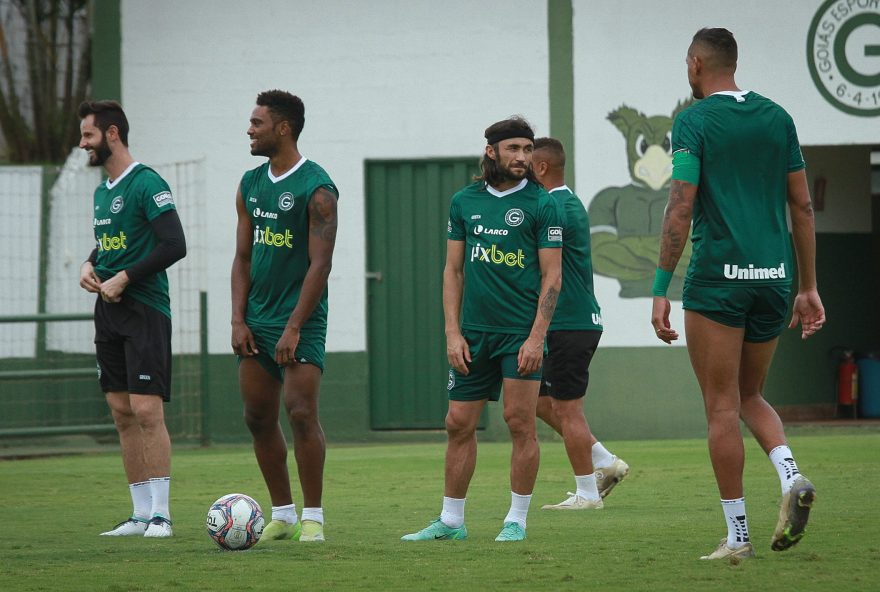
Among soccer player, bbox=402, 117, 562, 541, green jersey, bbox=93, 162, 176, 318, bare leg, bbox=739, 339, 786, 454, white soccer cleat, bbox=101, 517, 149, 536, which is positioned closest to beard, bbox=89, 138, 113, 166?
green jersey, bbox=93, 162, 176, 318

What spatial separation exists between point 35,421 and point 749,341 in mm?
10868

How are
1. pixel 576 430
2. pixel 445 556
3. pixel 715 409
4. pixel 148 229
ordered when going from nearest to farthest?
pixel 715 409, pixel 445 556, pixel 148 229, pixel 576 430

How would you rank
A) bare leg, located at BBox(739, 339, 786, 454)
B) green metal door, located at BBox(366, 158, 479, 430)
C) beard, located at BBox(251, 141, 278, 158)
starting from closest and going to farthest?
1. bare leg, located at BBox(739, 339, 786, 454)
2. beard, located at BBox(251, 141, 278, 158)
3. green metal door, located at BBox(366, 158, 479, 430)

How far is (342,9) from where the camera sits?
15.5 m

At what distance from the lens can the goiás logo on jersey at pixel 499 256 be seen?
6.97 metres

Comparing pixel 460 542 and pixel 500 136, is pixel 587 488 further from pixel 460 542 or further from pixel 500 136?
pixel 500 136

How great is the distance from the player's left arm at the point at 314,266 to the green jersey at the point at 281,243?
61mm

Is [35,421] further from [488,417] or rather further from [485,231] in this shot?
[485,231]

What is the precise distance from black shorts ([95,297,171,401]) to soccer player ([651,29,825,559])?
121 inches

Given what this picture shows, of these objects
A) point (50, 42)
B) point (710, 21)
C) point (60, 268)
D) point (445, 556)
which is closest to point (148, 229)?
point (445, 556)

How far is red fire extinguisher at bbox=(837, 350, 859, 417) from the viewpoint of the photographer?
1759 centimetres

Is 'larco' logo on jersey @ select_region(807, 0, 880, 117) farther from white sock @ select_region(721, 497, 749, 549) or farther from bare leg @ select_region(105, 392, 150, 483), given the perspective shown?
white sock @ select_region(721, 497, 749, 549)

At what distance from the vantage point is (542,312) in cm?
686

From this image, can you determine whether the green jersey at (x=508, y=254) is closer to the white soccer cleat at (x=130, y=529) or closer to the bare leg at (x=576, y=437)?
the bare leg at (x=576, y=437)
